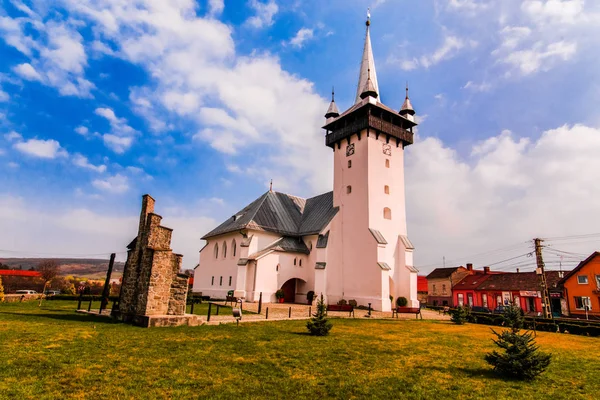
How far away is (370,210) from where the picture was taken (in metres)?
32.1

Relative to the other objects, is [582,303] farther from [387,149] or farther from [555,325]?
[387,149]

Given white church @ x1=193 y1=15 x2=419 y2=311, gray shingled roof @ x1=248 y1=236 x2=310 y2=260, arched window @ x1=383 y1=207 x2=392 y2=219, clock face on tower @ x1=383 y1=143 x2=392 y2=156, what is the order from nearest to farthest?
1. white church @ x1=193 y1=15 x2=419 y2=311
2. gray shingled roof @ x1=248 y1=236 x2=310 y2=260
3. arched window @ x1=383 y1=207 x2=392 y2=219
4. clock face on tower @ x1=383 y1=143 x2=392 y2=156

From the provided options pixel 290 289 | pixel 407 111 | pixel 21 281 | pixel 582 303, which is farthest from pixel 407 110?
pixel 21 281

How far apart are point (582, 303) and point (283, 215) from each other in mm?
34382

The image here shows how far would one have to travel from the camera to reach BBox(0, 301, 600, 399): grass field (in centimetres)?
667

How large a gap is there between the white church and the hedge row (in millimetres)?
7899

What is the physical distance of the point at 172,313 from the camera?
14508 millimetres

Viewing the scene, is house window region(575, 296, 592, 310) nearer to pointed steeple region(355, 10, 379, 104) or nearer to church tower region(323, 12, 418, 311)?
church tower region(323, 12, 418, 311)

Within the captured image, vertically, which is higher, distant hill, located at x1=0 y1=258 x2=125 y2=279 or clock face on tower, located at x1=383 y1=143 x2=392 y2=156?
clock face on tower, located at x1=383 y1=143 x2=392 y2=156

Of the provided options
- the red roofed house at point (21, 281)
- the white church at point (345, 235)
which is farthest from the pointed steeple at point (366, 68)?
the red roofed house at point (21, 281)

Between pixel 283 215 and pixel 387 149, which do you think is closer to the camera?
pixel 387 149

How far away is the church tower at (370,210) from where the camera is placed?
100 ft

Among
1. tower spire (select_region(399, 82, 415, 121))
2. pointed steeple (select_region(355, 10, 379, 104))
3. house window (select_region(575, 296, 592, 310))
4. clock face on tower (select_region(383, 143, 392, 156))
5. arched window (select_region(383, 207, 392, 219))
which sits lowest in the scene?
house window (select_region(575, 296, 592, 310))

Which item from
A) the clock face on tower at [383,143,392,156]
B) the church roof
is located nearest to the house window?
the clock face on tower at [383,143,392,156]
